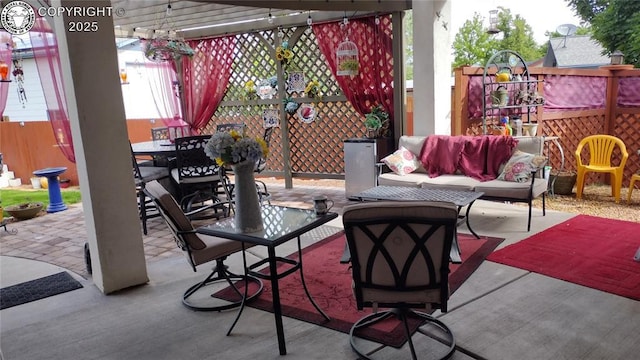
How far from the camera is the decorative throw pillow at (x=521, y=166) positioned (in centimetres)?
395

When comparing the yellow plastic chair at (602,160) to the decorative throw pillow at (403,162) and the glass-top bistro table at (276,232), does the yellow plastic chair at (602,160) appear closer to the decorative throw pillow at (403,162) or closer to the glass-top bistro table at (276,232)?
the decorative throw pillow at (403,162)

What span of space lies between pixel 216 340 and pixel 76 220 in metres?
3.44

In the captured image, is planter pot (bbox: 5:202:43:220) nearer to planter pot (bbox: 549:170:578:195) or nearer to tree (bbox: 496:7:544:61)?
planter pot (bbox: 549:170:578:195)

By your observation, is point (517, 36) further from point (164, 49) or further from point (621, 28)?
point (164, 49)

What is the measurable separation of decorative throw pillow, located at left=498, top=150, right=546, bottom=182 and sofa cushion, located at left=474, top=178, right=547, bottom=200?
0.06m

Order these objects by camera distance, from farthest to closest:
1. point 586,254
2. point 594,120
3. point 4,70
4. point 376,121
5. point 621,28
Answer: point 621,28 → point 594,120 → point 376,121 → point 4,70 → point 586,254

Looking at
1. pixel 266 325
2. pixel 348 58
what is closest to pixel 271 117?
pixel 348 58

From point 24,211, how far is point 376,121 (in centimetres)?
419

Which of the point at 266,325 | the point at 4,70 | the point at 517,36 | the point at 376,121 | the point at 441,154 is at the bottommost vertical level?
the point at 266,325

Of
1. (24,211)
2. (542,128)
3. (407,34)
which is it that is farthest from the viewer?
(407,34)

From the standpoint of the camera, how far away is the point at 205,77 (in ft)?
22.4

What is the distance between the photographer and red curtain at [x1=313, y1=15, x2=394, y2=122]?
17.5 ft

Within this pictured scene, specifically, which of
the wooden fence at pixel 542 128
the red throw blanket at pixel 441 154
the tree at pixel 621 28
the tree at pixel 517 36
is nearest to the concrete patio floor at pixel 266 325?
the red throw blanket at pixel 441 154

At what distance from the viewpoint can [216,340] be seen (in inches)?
90.8
